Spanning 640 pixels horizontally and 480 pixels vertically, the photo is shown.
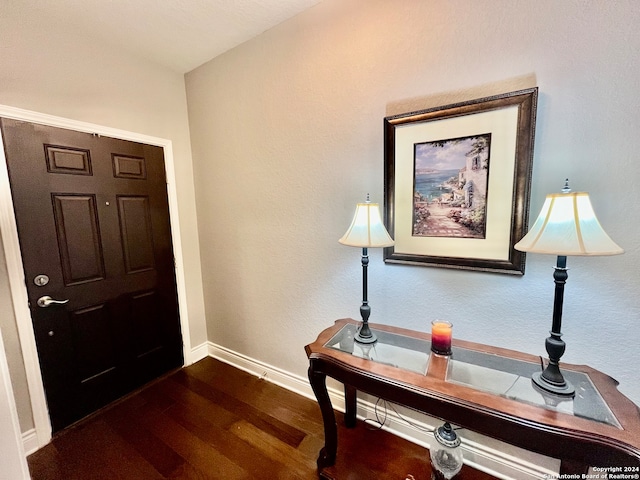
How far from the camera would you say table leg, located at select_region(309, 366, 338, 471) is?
1.29 m

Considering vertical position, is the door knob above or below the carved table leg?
above

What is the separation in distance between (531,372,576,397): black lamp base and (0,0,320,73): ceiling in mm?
2234

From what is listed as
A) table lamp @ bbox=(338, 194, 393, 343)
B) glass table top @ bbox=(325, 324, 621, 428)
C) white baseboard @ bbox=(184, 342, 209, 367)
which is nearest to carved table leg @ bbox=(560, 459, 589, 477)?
glass table top @ bbox=(325, 324, 621, 428)

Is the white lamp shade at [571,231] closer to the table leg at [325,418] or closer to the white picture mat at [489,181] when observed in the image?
the white picture mat at [489,181]

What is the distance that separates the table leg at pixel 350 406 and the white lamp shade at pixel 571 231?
129 cm

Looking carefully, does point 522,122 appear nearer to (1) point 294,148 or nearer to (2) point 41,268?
(1) point 294,148

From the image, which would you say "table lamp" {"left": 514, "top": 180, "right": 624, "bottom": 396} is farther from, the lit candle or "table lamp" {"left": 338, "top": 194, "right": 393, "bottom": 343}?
"table lamp" {"left": 338, "top": 194, "right": 393, "bottom": 343}

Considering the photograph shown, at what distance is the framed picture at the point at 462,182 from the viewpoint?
1.16 meters

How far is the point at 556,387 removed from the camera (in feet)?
3.09

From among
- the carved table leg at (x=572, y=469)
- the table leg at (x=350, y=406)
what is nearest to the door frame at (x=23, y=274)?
the table leg at (x=350, y=406)

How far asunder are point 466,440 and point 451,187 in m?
1.36

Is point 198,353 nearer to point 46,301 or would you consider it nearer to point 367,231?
point 46,301

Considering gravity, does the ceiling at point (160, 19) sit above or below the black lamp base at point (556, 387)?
above

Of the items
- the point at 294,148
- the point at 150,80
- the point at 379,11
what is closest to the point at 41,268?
the point at 150,80
